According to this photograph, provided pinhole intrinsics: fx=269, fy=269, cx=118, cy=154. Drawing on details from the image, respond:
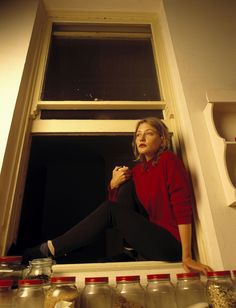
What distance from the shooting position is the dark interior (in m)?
1.37

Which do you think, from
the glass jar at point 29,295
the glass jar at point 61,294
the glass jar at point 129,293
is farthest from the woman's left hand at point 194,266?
the glass jar at point 29,295

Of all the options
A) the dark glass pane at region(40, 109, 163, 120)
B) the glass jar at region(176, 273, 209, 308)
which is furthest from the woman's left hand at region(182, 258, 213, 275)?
the dark glass pane at region(40, 109, 163, 120)

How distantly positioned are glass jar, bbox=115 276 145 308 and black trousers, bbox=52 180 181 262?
0.85ft

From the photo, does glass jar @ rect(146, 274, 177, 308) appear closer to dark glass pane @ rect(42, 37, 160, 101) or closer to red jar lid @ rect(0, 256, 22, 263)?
red jar lid @ rect(0, 256, 22, 263)

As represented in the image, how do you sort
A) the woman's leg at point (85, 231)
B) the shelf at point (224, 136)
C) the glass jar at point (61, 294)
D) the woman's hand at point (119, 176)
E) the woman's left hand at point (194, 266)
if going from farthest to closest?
1. the woman's hand at point (119, 176)
2. the shelf at point (224, 136)
3. the woman's leg at point (85, 231)
4. the woman's left hand at point (194, 266)
5. the glass jar at point (61, 294)

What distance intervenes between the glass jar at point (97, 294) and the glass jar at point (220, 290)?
36 centimetres

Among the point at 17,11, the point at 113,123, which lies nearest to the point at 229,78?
the point at 113,123

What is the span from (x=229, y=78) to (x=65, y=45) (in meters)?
1.39

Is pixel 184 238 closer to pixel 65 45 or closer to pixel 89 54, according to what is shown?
pixel 89 54

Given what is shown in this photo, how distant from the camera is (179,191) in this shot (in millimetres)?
1326

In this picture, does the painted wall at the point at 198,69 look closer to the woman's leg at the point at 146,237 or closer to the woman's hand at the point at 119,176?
the woman's leg at the point at 146,237

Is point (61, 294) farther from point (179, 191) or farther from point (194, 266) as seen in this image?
point (179, 191)

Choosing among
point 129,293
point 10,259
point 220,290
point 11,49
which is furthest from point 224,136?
point 11,49

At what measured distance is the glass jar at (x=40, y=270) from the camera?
103cm
